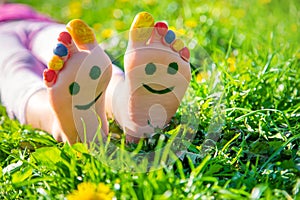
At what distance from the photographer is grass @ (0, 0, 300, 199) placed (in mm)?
1271

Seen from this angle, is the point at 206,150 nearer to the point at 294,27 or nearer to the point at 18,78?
the point at 18,78

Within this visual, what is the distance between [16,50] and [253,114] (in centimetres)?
105

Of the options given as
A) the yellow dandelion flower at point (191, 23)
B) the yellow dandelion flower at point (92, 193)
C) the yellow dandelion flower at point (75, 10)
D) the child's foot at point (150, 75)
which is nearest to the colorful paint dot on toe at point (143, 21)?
the child's foot at point (150, 75)

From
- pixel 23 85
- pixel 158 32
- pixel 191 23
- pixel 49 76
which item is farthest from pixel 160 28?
pixel 191 23

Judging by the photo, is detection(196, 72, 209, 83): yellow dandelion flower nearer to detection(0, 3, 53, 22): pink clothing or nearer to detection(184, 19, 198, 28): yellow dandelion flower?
detection(184, 19, 198, 28): yellow dandelion flower

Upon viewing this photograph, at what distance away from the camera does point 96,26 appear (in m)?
3.21

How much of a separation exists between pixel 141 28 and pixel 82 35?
16 centimetres

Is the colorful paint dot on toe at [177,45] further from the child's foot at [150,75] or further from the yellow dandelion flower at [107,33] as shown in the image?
the yellow dandelion flower at [107,33]

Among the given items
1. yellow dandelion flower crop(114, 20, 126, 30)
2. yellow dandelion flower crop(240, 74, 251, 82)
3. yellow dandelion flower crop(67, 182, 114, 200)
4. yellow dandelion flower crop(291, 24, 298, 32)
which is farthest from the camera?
yellow dandelion flower crop(114, 20, 126, 30)

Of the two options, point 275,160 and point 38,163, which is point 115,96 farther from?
point 275,160

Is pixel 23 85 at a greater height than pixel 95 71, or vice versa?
pixel 95 71

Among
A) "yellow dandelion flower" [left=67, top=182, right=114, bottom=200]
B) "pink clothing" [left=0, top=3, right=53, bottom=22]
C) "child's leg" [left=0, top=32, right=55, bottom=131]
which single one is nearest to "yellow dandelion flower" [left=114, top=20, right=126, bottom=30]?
"pink clothing" [left=0, top=3, right=53, bottom=22]

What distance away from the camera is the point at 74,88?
1.48m

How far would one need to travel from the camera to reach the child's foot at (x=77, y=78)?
147 centimetres
